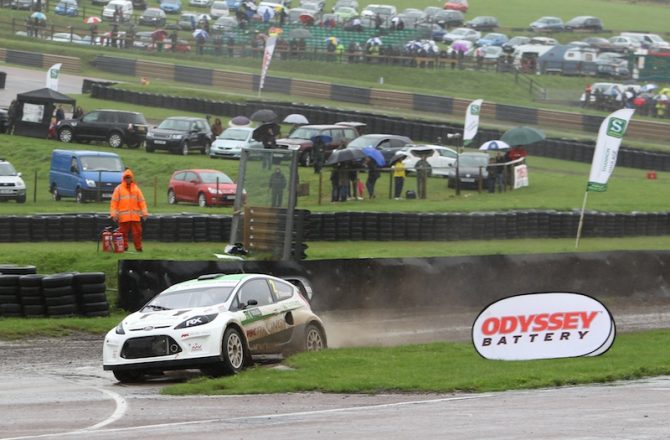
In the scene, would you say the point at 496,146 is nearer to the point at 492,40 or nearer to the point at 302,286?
the point at 302,286

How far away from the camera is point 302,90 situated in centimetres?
6531

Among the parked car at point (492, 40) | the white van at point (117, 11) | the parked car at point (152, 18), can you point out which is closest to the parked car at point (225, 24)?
the parked car at point (152, 18)

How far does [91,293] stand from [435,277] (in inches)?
230

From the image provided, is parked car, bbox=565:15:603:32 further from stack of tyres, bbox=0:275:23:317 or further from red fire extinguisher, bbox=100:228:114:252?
stack of tyres, bbox=0:275:23:317

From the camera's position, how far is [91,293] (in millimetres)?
21016

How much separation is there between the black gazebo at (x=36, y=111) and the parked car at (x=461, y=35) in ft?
136

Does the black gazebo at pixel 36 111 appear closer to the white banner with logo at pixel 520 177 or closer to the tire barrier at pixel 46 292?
the white banner with logo at pixel 520 177

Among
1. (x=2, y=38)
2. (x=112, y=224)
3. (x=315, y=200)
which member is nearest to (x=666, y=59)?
(x=2, y=38)

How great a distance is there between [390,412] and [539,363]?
4021mm

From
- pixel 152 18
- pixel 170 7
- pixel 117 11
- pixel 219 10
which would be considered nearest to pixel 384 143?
pixel 117 11

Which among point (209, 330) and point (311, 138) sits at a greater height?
point (209, 330)

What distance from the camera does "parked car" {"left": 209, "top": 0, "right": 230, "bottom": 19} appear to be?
87688mm

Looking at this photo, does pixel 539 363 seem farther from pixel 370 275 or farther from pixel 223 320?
pixel 370 275

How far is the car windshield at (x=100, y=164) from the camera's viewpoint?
120 feet
